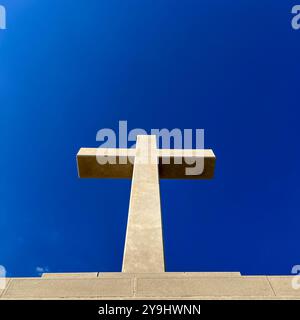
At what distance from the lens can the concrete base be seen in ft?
8.52

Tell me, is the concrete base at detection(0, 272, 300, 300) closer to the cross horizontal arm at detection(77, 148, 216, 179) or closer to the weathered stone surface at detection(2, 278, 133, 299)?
the weathered stone surface at detection(2, 278, 133, 299)

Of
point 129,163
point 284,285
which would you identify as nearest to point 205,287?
point 284,285

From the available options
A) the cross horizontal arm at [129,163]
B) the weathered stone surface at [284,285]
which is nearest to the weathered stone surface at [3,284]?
the weathered stone surface at [284,285]

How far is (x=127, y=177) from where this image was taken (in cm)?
850

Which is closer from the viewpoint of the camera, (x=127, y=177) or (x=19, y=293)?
(x=19, y=293)

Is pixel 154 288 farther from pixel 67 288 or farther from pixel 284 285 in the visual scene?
pixel 284 285

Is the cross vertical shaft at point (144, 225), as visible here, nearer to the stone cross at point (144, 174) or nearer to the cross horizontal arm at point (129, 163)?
the stone cross at point (144, 174)

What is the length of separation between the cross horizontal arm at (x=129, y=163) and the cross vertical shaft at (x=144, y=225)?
2.50 ft

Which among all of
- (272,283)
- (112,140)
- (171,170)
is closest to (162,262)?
(272,283)

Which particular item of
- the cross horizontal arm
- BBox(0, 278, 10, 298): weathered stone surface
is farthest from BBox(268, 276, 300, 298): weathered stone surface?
the cross horizontal arm

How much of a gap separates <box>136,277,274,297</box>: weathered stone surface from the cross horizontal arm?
212 inches
